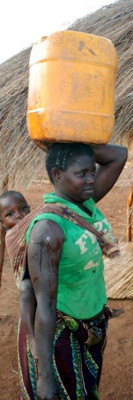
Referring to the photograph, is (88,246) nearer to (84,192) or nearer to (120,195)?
(84,192)

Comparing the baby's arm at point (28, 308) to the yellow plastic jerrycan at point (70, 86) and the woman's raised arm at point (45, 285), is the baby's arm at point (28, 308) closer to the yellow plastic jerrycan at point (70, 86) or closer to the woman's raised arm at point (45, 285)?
the woman's raised arm at point (45, 285)

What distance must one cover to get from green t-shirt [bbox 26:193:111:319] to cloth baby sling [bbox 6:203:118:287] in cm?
3

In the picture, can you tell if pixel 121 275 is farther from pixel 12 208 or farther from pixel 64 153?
pixel 64 153

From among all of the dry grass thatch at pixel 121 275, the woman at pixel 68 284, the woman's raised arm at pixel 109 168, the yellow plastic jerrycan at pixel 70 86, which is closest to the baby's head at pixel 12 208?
the woman's raised arm at pixel 109 168

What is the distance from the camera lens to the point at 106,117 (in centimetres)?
169

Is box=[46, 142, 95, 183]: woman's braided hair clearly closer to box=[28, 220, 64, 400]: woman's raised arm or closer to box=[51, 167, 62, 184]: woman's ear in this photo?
box=[51, 167, 62, 184]: woman's ear

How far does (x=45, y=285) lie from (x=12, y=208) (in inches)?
50.7

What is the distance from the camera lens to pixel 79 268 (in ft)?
A: 5.69

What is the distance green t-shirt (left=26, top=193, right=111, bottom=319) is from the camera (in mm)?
1678

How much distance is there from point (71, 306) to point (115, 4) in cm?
301

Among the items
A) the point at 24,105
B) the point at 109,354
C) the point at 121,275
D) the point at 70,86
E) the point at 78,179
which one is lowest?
the point at 121,275

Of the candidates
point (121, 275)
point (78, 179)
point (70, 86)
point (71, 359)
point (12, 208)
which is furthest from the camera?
point (121, 275)

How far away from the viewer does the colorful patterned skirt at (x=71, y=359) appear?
1.83 meters

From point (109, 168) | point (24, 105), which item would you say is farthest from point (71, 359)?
point (24, 105)
